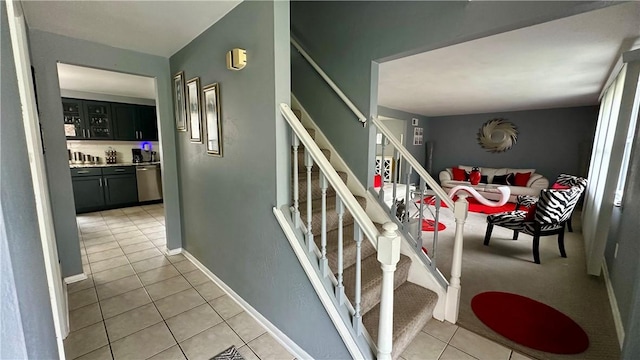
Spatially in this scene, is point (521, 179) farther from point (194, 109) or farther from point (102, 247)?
point (102, 247)

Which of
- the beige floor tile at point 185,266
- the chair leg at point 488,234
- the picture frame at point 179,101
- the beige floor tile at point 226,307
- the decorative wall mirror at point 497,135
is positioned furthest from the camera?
the decorative wall mirror at point 497,135

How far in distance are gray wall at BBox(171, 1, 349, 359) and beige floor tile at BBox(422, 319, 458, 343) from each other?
0.85 meters

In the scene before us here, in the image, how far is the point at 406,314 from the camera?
1791 millimetres

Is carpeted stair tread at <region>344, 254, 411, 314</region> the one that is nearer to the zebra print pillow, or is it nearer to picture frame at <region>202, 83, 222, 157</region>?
picture frame at <region>202, 83, 222, 157</region>

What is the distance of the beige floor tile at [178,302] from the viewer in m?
2.15

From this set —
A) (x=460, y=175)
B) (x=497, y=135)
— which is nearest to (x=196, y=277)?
(x=460, y=175)

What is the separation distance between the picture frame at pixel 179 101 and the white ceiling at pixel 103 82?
84cm

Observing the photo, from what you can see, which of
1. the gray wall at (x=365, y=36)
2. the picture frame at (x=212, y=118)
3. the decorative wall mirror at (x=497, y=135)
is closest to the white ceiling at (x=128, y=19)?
the picture frame at (x=212, y=118)

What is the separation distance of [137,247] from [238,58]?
10.0 feet

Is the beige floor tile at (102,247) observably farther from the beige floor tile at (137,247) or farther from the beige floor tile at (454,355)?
the beige floor tile at (454,355)

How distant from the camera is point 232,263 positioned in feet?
7.45

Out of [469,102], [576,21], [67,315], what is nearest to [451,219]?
[469,102]

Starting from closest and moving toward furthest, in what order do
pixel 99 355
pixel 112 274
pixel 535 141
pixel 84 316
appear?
pixel 99 355 < pixel 84 316 < pixel 112 274 < pixel 535 141

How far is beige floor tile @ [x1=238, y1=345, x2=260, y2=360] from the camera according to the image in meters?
1.70
